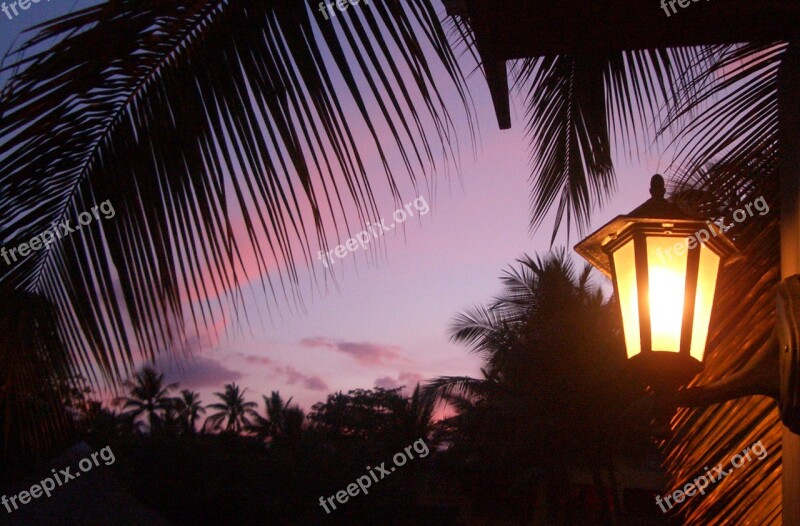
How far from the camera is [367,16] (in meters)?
0.98

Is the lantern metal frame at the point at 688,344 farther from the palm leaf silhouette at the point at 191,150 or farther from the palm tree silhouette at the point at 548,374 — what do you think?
the palm tree silhouette at the point at 548,374

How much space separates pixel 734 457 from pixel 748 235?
748 millimetres

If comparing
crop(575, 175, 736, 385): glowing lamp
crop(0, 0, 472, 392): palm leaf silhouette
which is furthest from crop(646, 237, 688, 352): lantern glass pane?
crop(0, 0, 472, 392): palm leaf silhouette

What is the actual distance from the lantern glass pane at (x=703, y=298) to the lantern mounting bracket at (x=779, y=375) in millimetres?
111

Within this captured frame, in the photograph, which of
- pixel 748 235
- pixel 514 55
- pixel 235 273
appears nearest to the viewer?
pixel 235 273

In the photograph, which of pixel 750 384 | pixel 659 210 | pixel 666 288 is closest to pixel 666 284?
pixel 666 288

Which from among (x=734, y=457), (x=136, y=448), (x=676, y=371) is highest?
(x=136, y=448)

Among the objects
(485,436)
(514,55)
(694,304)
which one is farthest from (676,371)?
(485,436)

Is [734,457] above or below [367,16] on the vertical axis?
below

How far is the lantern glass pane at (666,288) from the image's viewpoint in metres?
1.88

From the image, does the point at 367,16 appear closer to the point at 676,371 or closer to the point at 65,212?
the point at 65,212

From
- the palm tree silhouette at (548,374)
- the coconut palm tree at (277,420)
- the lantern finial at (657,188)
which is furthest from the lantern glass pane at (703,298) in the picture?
the coconut palm tree at (277,420)

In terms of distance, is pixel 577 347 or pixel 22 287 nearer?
pixel 22 287

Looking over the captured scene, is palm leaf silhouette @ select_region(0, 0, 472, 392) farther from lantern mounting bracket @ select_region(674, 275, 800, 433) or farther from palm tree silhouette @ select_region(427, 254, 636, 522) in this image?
palm tree silhouette @ select_region(427, 254, 636, 522)
